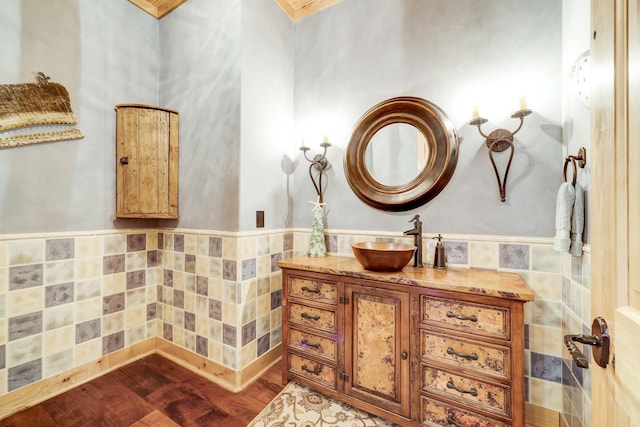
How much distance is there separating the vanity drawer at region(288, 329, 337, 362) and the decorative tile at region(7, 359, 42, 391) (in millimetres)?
1588

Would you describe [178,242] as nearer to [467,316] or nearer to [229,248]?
[229,248]

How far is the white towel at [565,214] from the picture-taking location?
1.17 meters

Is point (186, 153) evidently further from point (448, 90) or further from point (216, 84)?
point (448, 90)

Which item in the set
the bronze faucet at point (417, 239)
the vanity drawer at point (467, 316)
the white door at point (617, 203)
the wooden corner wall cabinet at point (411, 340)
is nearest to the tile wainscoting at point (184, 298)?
the bronze faucet at point (417, 239)

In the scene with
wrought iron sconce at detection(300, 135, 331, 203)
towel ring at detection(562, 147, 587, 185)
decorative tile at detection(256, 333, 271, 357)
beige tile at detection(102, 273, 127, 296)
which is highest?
A: wrought iron sconce at detection(300, 135, 331, 203)

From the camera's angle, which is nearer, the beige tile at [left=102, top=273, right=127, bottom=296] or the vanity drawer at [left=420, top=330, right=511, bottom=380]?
the vanity drawer at [left=420, top=330, right=511, bottom=380]

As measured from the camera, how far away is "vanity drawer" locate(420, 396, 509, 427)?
1.18 meters

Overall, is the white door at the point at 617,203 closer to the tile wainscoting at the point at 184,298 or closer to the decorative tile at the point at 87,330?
the tile wainscoting at the point at 184,298

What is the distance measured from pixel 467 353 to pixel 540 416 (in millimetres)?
733

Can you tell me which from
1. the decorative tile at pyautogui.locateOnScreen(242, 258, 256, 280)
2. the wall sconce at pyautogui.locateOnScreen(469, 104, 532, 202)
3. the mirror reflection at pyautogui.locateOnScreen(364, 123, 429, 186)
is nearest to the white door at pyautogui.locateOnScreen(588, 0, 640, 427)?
the wall sconce at pyautogui.locateOnScreen(469, 104, 532, 202)

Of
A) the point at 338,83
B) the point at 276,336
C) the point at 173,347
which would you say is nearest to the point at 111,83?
the point at 338,83

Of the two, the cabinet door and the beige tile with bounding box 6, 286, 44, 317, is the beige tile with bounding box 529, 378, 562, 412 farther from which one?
the beige tile with bounding box 6, 286, 44, 317

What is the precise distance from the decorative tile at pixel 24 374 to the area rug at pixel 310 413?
141cm

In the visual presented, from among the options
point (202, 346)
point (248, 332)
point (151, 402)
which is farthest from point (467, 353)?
point (151, 402)
